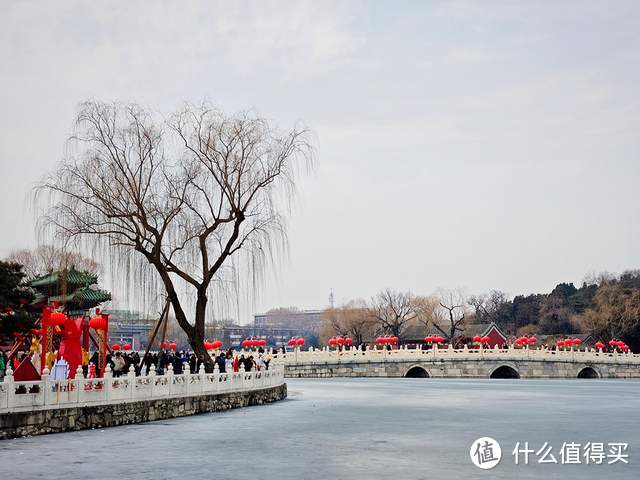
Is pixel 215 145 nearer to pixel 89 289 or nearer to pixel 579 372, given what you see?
pixel 89 289

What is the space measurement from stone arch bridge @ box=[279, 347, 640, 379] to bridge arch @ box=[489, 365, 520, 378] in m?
0.22

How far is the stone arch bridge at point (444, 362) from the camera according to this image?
55.1 meters

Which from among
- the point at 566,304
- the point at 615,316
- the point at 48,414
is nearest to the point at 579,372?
the point at 615,316

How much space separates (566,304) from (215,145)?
6847 cm

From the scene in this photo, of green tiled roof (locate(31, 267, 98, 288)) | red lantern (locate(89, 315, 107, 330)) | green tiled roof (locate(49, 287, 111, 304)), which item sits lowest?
red lantern (locate(89, 315, 107, 330))

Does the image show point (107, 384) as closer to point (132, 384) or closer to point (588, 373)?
point (132, 384)

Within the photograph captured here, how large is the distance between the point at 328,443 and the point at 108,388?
499 centimetres

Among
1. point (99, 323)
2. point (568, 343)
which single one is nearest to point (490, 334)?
point (568, 343)

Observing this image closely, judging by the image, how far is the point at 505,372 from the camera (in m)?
59.1

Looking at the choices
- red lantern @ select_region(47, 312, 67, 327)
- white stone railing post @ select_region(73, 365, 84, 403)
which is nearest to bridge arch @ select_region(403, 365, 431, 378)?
red lantern @ select_region(47, 312, 67, 327)

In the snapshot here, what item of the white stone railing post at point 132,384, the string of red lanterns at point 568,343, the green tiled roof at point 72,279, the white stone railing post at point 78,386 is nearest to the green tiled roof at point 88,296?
the green tiled roof at point 72,279

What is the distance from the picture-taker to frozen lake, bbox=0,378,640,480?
1305 centimetres

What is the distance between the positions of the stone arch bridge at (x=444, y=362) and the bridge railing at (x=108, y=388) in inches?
1154

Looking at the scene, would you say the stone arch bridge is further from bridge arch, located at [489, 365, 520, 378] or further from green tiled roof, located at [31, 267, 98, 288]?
green tiled roof, located at [31, 267, 98, 288]
